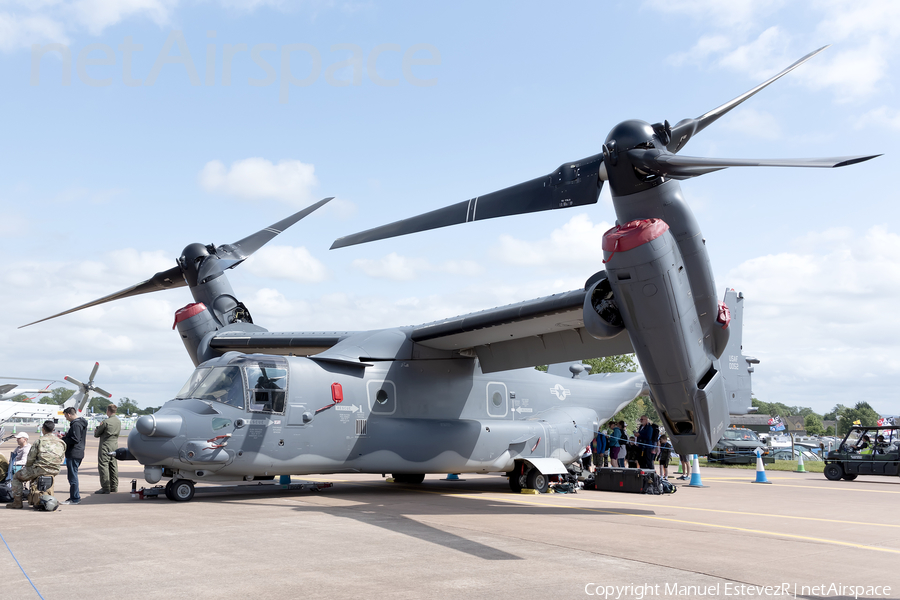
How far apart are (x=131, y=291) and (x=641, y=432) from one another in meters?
13.7

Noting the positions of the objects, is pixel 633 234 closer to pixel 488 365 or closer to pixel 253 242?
pixel 488 365

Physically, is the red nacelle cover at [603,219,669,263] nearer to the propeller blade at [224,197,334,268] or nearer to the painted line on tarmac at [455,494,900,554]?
the painted line on tarmac at [455,494,900,554]

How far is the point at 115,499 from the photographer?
12.0m

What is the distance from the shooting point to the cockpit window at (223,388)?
1167 cm

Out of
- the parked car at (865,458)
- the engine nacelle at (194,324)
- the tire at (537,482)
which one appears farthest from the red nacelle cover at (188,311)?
the parked car at (865,458)

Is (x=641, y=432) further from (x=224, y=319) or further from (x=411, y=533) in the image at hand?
(x=224, y=319)

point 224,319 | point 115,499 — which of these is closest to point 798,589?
point 115,499

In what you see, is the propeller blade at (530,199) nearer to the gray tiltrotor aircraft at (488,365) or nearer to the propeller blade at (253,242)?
the gray tiltrotor aircraft at (488,365)

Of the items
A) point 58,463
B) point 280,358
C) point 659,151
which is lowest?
point 58,463

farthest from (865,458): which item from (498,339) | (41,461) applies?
(41,461)

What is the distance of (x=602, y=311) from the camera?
9797 millimetres

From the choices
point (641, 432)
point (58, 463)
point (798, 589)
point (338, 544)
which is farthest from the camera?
point (641, 432)

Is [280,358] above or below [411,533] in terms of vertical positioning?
above

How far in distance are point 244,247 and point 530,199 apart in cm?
989
